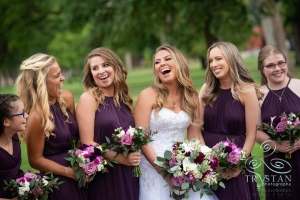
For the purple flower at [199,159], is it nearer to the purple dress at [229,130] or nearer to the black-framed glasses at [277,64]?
the purple dress at [229,130]

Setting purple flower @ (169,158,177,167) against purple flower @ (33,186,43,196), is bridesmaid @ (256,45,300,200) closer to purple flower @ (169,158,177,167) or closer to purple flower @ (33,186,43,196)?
purple flower @ (169,158,177,167)

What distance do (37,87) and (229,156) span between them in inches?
88.3

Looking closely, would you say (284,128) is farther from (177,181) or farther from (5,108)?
(5,108)

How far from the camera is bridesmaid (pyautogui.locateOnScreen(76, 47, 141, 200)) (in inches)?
209

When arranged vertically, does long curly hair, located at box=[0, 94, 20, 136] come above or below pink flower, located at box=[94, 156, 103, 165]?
above

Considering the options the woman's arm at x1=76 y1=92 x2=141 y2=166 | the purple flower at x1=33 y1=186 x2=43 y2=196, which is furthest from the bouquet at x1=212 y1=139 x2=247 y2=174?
the purple flower at x1=33 y1=186 x2=43 y2=196

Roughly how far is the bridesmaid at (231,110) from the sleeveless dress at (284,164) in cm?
22

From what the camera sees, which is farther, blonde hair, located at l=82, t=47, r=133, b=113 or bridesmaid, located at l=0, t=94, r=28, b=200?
blonde hair, located at l=82, t=47, r=133, b=113

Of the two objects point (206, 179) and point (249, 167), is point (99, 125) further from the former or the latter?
point (249, 167)

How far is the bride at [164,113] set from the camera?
5641mm

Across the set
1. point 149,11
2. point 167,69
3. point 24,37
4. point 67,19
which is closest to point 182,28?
point 149,11

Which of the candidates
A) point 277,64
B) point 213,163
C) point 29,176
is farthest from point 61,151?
point 277,64

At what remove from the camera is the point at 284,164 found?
586cm

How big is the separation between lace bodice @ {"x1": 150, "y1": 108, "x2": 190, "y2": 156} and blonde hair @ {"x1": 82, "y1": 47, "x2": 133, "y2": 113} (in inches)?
14.7
